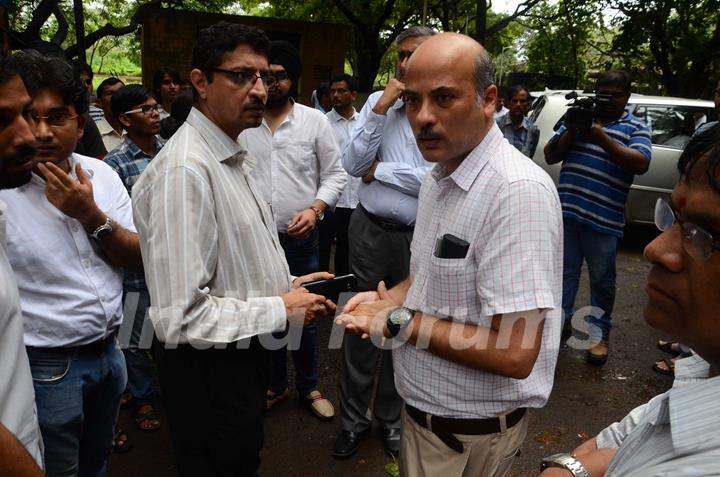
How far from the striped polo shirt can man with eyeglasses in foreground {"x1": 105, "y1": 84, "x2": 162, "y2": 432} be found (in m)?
3.06

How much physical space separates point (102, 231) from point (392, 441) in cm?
200

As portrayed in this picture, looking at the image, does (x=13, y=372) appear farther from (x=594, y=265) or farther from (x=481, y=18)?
(x=481, y=18)

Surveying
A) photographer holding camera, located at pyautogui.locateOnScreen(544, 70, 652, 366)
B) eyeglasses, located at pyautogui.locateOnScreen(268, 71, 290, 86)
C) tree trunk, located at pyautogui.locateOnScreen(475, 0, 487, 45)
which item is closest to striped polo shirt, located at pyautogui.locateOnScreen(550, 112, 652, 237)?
photographer holding camera, located at pyautogui.locateOnScreen(544, 70, 652, 366)

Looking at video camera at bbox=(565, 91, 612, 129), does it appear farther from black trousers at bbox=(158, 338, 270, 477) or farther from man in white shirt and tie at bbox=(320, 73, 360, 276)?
black trousers at bbox=(158, 338, 270, 477)

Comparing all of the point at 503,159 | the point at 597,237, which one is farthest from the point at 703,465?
the point at 597,237

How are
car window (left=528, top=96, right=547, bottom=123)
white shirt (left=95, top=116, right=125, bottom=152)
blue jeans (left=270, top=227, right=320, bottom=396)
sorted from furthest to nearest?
car window (left=528, top=96, right=547, bottom=123)
white shirt (left=95, top=116, right=125, bottom=152)
blue jeans (left=270, top=227, right=320, bottom=396)

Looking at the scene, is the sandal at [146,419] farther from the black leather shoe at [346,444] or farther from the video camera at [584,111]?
the video camera at [584,111]

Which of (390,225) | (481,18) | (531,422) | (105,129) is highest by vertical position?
(481,18)

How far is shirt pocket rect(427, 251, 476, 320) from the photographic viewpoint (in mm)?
1569

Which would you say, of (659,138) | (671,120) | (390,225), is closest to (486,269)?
(390,225)

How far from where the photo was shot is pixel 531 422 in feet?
11.4

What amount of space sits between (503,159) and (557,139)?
9.54 ft

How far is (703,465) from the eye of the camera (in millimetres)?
748

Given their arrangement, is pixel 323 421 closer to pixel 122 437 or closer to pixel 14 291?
pixel 122 437
